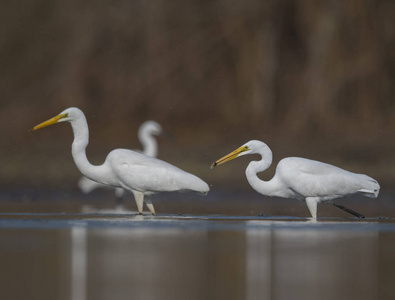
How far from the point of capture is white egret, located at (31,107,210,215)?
14.2 metres

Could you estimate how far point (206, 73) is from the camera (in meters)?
31.2

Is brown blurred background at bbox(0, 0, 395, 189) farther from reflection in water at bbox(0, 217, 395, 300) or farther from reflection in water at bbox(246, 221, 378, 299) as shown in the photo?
reflection in water at bbox(246, 221, 378, 299)

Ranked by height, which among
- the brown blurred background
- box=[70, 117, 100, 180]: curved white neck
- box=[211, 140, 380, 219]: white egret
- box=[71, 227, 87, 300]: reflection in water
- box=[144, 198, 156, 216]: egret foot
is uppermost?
the brown blurred background

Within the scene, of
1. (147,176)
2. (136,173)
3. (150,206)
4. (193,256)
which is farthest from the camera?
(150,206)

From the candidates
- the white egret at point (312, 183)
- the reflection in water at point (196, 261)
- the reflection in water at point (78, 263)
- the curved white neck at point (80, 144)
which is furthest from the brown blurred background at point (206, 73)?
the reflection in water at point (78, 263)

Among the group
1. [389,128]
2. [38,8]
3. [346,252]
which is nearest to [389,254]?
[346,252]

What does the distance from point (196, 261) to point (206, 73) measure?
2198 cm

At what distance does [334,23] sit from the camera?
1133 inches

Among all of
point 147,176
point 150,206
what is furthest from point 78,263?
point 150,206

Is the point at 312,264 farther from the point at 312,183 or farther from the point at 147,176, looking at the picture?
the point at 147,176

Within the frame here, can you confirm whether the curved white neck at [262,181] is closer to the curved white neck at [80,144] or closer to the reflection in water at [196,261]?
the reflection in water at [196,261]

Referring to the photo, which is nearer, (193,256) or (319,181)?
(193,256)

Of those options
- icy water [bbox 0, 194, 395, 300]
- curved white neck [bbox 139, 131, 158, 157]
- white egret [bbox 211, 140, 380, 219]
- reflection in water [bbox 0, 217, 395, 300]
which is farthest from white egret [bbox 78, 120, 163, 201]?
reflection in water [bbox 0, 217, 395, 300]

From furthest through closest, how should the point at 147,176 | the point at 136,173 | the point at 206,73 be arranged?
the point at 206,73, the point at 147,176, the point at 136,173
